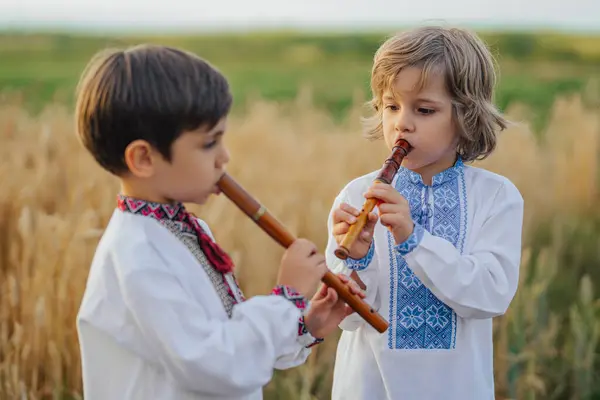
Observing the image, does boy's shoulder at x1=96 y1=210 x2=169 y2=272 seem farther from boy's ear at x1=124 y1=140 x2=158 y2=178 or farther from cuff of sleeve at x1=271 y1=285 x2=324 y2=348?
cuff of sleeve at x1=271 y1=285 x2=324 y2=348

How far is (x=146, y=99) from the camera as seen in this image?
2.04 m

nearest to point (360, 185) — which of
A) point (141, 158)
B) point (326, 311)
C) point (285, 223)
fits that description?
point (326, 311)

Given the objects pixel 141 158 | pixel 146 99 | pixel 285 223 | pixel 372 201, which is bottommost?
pixel 285 223

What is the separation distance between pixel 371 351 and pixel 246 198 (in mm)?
772

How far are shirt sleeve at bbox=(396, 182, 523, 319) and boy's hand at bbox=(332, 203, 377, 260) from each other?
3.7 inches

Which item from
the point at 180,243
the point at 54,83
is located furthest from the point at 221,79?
the point at 54,83

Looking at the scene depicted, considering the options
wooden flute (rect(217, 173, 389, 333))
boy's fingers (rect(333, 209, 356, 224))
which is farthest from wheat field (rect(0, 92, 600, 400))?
wooden flute (rect(217, 173, 389, 333))

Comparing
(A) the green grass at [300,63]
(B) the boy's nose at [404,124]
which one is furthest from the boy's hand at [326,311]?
(A) the green grass at [300,63]

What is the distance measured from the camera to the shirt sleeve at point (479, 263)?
2.54 m

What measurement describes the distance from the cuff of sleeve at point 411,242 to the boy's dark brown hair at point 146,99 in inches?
27.2

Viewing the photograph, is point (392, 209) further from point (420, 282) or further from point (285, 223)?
point (285, 223)

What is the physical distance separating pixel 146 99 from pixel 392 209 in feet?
2.55

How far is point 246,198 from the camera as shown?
218 centimetres

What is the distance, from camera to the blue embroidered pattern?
266 cm
